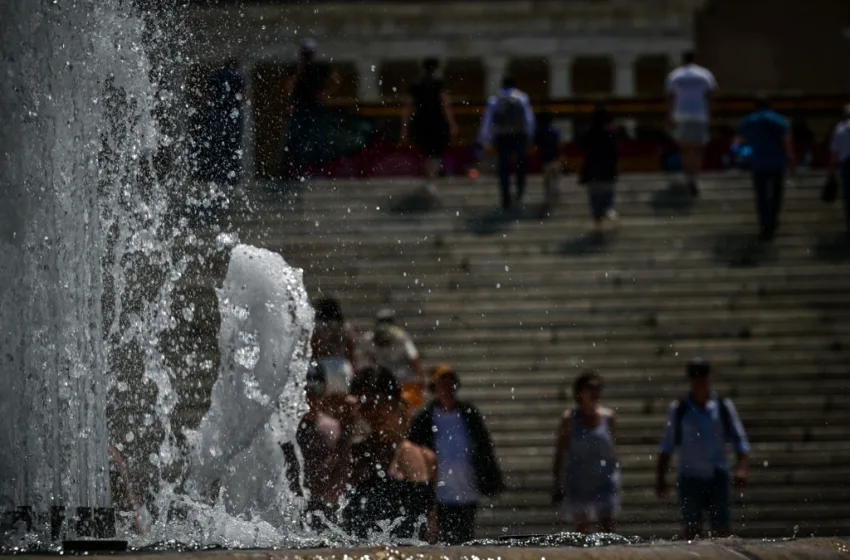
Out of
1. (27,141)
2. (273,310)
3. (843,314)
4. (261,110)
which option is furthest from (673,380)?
(27,141)

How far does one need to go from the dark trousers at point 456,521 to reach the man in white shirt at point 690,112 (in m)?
7.80

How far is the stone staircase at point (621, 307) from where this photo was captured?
11891mm

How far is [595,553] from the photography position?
6.09 meters

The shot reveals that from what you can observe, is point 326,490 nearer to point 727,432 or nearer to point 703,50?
point 727,432

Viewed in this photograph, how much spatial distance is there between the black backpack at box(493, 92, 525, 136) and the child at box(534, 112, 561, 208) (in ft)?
1.23

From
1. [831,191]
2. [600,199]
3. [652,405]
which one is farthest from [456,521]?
[831,191]

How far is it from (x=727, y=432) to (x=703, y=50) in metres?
36.1

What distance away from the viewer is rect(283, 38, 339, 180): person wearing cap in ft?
45.4

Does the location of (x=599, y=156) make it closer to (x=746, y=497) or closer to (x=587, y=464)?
(x=746, y=497)

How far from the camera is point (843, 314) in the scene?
13867 mm

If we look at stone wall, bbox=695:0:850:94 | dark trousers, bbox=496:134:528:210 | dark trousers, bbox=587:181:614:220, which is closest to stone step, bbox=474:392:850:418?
dark trousers, bbox=587:181:614:220

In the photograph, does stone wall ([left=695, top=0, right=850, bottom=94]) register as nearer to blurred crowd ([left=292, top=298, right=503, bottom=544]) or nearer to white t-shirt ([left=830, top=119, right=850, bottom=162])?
white t-shirt ([left=830, top=119, right=850, bottom=162])

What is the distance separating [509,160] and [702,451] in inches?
239

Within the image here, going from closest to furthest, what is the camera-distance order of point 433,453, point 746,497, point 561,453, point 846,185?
point 433,453 → point 561,453 → point 746,497 → point 846,185
